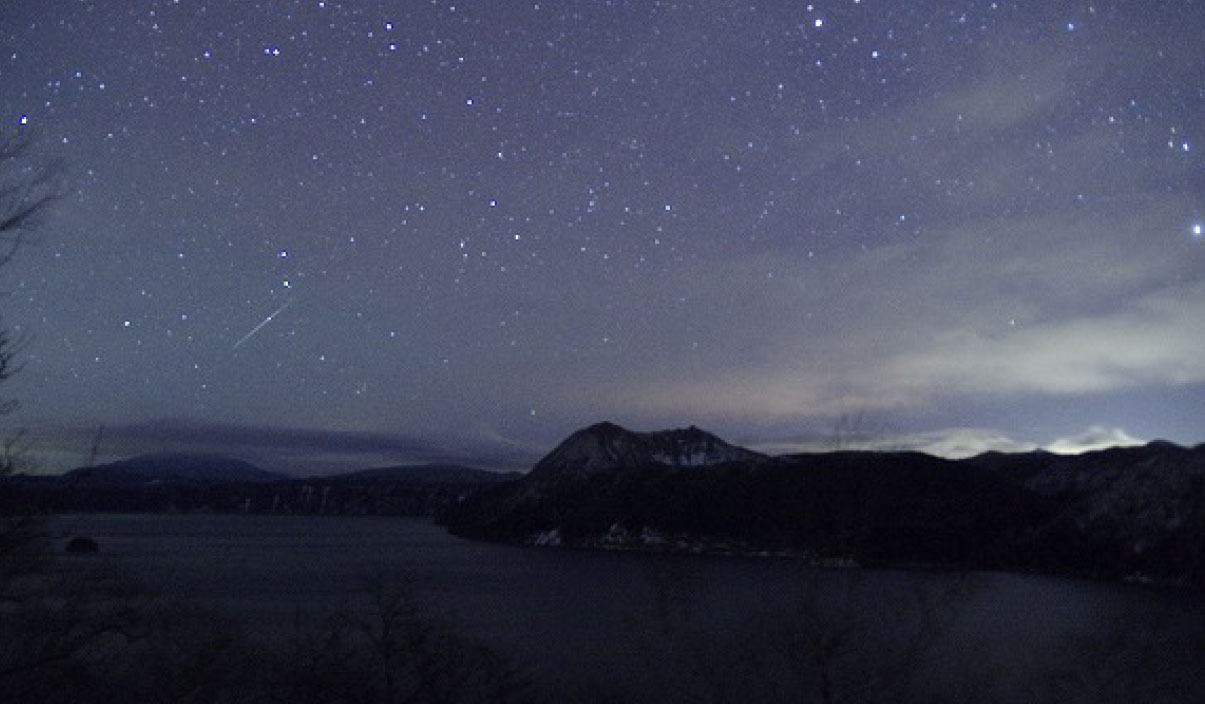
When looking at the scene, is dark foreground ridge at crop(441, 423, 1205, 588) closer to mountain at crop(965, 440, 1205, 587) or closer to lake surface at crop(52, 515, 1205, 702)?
mountain at crop(965, 440, 1205, 587)

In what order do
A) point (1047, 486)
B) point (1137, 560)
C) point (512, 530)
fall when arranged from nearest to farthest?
point (1137, 560), point (1047, 486), point (512, 530)

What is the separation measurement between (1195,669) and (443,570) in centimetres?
8304

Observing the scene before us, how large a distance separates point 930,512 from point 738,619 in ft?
299

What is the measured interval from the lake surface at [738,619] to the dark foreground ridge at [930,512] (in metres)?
12.5

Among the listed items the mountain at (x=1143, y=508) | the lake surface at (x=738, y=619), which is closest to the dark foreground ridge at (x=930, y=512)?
the mountain at (x=1143, y=508)

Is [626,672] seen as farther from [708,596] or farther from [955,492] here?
[955,492]

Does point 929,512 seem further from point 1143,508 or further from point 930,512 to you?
point 1143,508

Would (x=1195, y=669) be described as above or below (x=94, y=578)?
below

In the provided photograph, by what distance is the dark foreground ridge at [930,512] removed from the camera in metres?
109

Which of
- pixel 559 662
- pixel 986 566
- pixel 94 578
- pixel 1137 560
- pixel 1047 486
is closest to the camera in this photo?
pixel 94 578

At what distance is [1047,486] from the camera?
146125 mm

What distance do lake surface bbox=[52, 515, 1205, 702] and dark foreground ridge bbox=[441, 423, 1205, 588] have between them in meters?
12.5

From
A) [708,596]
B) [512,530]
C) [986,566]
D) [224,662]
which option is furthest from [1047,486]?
[224,662]

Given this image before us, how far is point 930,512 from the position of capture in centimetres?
14062
